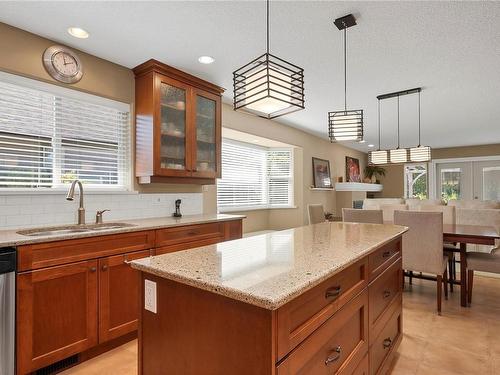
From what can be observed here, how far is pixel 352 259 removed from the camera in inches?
51.3

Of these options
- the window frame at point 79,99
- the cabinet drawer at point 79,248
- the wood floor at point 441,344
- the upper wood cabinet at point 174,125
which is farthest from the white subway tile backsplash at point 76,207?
the wood floor at point 441,344

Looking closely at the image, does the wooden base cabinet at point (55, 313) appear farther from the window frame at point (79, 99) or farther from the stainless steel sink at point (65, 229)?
the window frame at point (79, 99)

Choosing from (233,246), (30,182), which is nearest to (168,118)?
(30,182)

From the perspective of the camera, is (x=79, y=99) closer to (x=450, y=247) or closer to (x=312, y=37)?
(x=312, y=37)

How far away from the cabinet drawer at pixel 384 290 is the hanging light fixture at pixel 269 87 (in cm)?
109

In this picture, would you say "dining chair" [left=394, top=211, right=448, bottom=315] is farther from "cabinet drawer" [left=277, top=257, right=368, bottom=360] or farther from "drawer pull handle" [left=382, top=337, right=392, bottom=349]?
"cabinet drawer" [left=277, top=257, right=368, bottom=360]

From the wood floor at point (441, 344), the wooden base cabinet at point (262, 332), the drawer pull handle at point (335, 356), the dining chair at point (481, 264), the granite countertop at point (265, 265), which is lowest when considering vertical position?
the wood floor at point (441, 344)

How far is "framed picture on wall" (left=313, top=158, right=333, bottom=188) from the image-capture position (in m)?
6.43

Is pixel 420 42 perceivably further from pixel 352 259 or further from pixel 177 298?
pixel 177 298

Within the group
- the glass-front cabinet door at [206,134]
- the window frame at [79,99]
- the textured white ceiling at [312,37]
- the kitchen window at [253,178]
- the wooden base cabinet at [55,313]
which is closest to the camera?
the wooden base cabinet at [55,313]

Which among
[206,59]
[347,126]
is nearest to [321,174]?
[347,126]

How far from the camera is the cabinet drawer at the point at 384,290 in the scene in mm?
1657

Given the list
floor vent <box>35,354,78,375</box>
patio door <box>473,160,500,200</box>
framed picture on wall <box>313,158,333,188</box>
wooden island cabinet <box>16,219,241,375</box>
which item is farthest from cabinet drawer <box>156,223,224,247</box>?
patio door <box>473,160,500,200</box>

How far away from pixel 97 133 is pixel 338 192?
6.02 meters
